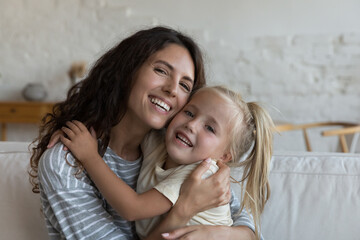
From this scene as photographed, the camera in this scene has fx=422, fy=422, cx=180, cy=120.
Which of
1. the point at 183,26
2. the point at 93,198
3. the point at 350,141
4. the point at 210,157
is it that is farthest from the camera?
the point at 183,26

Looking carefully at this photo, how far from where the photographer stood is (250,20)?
4.29 meters

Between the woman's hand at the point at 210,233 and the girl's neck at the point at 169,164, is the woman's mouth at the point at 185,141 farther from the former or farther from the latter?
the woman's hand at the point at 210,233

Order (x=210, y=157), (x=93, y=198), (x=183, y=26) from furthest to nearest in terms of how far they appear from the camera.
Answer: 1. (x=183, y=26)
2. (x=210, y=157)
3. (x=93, y=198)

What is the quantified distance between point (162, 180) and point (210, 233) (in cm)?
21

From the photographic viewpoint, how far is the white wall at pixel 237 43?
420 centimetres

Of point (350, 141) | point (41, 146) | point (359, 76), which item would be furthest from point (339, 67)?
point (41, 146)

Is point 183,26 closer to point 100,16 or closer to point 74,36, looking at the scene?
point 100,16

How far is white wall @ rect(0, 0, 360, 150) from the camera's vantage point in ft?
13.8

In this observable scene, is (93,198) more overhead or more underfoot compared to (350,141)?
more overhead

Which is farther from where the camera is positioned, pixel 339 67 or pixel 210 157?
pixel 339 67

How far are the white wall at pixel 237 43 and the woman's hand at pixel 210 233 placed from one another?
2.83 metres

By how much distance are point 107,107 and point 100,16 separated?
335 centimetres

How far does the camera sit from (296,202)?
4.89 ft

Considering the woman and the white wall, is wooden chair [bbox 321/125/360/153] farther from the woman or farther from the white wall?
the woman
